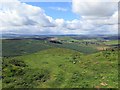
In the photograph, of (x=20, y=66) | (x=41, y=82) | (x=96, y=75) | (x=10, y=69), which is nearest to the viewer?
(x=41, y=82)

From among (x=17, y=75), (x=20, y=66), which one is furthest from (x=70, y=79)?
(x=20, y=66)

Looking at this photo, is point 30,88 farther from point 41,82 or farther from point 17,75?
point 17,75

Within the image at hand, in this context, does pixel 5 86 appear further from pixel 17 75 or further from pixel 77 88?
pixel 77 88

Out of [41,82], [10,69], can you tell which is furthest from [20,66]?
[41,82]

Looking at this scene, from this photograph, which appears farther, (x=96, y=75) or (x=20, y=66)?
(x=20, y=66)

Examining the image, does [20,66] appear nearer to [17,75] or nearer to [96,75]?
[17,75]

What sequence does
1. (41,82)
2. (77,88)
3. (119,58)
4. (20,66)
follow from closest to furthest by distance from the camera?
(77,88), (41,82), (20,66), (119,58)

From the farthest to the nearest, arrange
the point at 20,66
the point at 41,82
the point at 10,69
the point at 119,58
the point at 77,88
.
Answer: the point at 119,58 → the point at 20,66 → the point at 10,69 → the point at 41,82 → the point at 77,88

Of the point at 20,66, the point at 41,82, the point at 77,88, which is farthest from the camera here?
the point at 20,66

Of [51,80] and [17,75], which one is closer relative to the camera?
[51,80]
